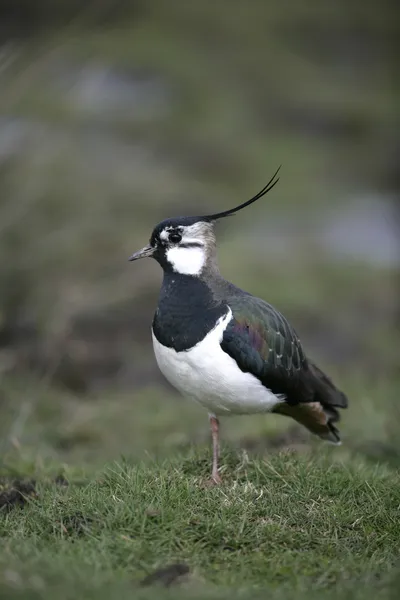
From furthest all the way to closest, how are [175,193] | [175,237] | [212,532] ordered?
[175,193], [175,237], [212,532]

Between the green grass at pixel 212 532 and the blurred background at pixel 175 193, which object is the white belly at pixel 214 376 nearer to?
the green grass at pixel 212 532

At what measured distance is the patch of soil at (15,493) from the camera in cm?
493

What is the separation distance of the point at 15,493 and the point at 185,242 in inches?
65.5

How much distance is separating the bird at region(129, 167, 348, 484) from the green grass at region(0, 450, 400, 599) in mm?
316

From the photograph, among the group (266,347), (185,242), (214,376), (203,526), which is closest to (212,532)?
(203,526)

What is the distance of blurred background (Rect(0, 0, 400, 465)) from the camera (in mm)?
7539

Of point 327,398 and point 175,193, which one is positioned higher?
point 327,398

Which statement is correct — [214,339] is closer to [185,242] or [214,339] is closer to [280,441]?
[185,242]

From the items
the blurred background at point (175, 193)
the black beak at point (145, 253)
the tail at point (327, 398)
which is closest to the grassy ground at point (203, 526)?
the tail at point (327, 398)

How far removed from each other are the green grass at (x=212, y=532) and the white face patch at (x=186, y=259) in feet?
3.59

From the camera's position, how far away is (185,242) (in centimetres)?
530

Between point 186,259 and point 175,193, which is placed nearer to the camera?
point 186,259

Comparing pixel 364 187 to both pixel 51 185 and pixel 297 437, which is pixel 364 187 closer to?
pixel 51 185

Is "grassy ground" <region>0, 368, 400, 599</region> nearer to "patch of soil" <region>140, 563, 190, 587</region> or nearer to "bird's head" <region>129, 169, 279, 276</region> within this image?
"patch of soil" <region>140, 563, 190, 587</region>
